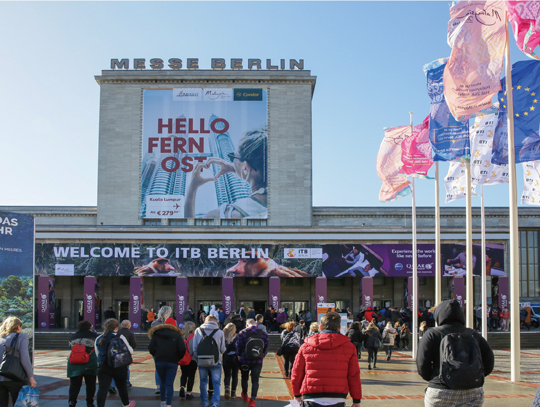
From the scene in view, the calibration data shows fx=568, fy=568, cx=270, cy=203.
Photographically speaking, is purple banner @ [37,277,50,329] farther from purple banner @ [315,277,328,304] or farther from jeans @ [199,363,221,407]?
jeans @ [199,363,221,407]

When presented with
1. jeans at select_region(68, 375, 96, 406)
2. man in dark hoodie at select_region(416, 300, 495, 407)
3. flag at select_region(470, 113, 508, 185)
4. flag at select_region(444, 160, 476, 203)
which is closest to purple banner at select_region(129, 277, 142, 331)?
flag at select_region(444, 160, 476, 203)

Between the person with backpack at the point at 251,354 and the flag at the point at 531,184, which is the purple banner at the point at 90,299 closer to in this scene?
the person with backpack at the point at 251,354

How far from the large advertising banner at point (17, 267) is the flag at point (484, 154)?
48.1ft

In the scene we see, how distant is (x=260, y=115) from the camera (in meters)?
50.0

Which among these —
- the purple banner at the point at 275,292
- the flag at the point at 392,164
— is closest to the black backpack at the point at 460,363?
the flag at the point at 392,164

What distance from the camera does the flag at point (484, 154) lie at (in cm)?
1978

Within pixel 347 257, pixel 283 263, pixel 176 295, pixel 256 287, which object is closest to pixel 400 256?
pixel 347 257

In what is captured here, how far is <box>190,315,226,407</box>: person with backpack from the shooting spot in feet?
36.4

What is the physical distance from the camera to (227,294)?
39.4m

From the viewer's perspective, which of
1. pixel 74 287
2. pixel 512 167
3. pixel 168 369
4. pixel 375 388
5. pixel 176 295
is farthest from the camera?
pixel 74 287

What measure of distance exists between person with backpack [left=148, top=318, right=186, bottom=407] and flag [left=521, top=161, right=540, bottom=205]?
1388 cm

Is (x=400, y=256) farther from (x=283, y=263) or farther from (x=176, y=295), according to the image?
(x=176, y=295)

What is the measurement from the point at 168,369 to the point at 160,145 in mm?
39933

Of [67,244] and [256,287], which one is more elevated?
[67,244]
